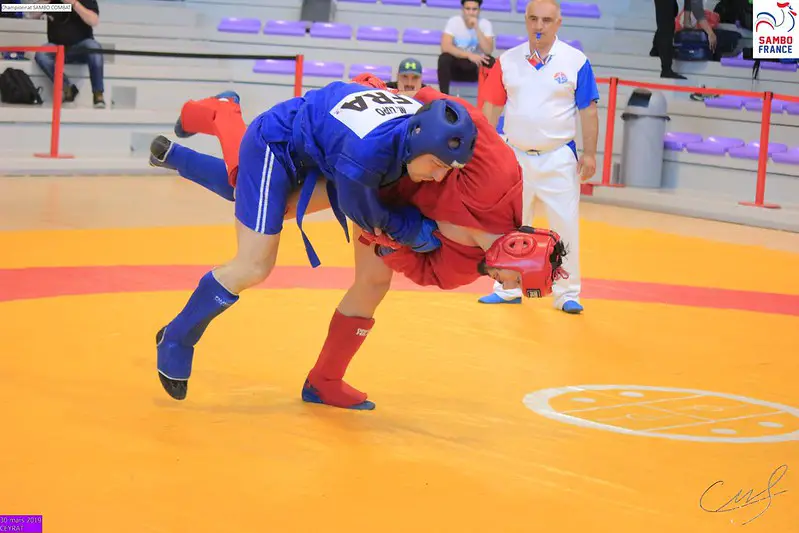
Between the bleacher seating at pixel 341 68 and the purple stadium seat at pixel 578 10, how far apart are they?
2cm

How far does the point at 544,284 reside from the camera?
358cm

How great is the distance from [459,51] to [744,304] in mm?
6386

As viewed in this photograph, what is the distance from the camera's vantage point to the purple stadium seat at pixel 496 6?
14.9 metres

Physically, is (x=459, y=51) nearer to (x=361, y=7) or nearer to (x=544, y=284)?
(x=361, y=7)

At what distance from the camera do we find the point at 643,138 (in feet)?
37.3

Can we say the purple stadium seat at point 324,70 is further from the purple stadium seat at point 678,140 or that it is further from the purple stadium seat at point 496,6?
the purple stadium seat at point 678,140

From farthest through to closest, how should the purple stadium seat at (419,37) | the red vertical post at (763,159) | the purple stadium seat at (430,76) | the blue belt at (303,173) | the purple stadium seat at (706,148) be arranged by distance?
1. the purple stadium seat at (419,37)
2. the purple stadium seat at (430,76)
3. the purple stadium seat at (706,148)
4. the red vertical post at (763,159)
5. the blue belt at (303,173)

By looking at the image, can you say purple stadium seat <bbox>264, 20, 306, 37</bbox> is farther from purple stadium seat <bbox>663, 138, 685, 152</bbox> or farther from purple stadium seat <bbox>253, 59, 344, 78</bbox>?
purple stadium seat <bbox>663, 138, 685, 152</bbox>

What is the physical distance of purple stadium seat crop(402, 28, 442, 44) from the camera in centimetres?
1415

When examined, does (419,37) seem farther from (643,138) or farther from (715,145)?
(715,145)

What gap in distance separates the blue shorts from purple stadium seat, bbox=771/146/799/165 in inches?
312

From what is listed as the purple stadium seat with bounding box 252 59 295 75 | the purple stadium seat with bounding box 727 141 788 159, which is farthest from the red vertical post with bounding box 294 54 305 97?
the purple stadium seat with bounding box 727 141 788 159

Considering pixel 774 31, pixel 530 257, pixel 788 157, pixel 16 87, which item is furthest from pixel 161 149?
pixel 774 31

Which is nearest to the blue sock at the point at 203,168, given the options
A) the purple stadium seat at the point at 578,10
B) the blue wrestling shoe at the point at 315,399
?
the blue wrestling shoe at the point at 315,399
